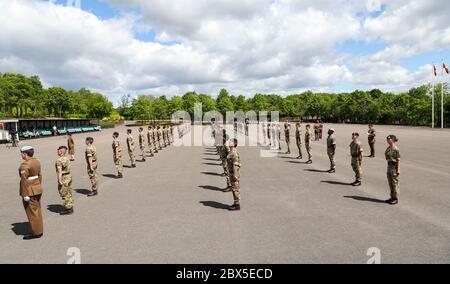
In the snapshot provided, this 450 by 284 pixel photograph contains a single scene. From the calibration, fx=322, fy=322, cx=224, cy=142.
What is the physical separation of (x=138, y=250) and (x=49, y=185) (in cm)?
816

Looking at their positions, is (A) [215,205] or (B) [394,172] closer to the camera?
(B) [394,172]

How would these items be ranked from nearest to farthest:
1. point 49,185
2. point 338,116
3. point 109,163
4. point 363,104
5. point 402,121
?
point 49,185
point 109,163
point 402,121
point 363,104
point 338,116

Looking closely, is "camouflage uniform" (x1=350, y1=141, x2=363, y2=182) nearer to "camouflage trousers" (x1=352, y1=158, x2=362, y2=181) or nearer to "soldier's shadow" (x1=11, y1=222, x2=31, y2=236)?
"camouflage trousers" (x1=352, y1=158, x2=362, y2=181)

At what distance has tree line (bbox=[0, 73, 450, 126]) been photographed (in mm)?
71750

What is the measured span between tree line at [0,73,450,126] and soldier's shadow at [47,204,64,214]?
66303 millimetres

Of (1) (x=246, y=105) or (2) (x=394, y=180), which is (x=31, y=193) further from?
(1) (x=246, y=105)

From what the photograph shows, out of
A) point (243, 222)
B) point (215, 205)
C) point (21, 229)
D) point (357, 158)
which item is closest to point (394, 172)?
point (357, 158)

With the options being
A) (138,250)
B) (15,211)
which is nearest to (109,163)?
(15,211)

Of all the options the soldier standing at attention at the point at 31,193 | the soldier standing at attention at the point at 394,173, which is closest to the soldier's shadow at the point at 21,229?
the soldier standing at attention at the point at 31,193

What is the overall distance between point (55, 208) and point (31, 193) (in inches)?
105

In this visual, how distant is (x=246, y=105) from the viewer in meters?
130

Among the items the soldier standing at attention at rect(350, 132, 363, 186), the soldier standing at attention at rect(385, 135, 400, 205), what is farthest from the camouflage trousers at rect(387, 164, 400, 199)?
the soldier standing at attention at rect(350, 132, 363, 186)

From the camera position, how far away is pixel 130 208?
28.8 feet
